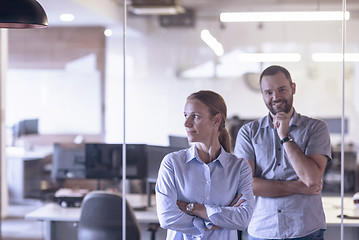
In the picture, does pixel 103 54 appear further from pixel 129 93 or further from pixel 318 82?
pixel 318 82

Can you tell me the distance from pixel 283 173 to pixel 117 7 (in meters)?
5.06

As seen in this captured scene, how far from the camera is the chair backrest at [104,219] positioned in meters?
4.59

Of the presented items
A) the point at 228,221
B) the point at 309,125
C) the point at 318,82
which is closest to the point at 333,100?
the point at 318,82

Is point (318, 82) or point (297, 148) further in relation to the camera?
point (318, 82)

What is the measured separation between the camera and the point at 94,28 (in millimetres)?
9547

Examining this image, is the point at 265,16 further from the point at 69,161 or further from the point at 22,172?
the point at 22,172

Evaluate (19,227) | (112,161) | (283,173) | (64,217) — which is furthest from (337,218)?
(19,227)

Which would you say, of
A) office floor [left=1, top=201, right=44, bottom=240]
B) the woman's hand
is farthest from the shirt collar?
office floor [left=1, top=201, right=44, bottom=240]

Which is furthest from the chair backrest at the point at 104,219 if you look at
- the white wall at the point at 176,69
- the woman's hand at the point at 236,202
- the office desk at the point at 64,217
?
the white wall at the point at 176,69

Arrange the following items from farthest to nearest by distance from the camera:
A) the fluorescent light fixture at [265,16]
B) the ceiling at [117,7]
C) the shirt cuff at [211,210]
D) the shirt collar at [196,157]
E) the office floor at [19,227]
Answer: the office floor at [19,227] → the ceiling at [117,7] → the fluorescent light fixture at [265,16] → the shirt collar at [196,157] → the shirt cuff at [211,210]

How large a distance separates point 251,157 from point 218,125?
0.45m

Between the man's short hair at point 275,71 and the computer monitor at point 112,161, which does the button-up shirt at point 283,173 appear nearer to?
the man's short hair at point 275,71

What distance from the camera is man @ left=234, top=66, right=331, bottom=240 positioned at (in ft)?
10.7

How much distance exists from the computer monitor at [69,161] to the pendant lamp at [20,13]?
209 cm
